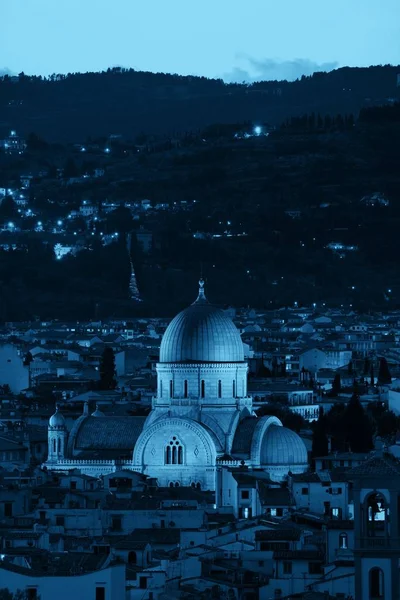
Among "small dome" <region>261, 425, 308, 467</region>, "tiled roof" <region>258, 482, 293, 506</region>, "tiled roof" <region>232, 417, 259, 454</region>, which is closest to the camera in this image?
"tiled roof" <region>258, 482, 293, 506</region>

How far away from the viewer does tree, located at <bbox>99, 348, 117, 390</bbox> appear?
9675 cm

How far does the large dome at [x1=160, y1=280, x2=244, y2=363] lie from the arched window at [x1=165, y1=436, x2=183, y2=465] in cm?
171

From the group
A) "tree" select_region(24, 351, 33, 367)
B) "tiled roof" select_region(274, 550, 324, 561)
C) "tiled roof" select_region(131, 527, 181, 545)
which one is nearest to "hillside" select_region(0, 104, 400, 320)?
"tree" select_region(24, 351, 33, 367)

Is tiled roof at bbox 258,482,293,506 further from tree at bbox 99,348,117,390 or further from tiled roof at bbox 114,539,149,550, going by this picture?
tree at bbox 99,348,117,390

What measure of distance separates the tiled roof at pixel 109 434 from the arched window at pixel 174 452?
1575mm

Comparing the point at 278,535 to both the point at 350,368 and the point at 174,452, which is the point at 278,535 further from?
the point at 350,368

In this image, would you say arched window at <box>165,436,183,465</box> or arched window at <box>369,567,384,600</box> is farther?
arched window at <box>165,436,183,465</box>

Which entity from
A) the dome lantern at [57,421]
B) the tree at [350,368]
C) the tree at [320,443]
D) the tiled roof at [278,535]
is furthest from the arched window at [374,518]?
the tree at [350,368]

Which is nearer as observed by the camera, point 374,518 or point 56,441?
point 374,518

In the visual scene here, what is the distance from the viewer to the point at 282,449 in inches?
2564

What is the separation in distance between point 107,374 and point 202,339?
1264 inches

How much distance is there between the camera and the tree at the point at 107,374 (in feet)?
317

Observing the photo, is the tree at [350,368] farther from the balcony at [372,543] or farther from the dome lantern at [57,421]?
the balcony at [372,543]

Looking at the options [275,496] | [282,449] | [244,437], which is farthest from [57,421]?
[275,496]
